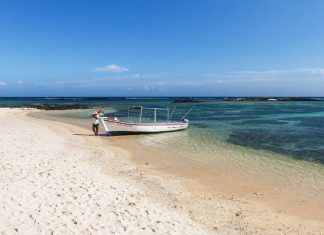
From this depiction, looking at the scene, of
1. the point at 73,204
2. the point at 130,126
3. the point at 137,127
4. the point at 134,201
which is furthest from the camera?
the point at 137,127

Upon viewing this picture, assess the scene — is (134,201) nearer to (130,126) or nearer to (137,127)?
(130,126)

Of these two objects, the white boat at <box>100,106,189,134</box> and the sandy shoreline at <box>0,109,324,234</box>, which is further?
the white boat at <box>100,106,189,134</box>

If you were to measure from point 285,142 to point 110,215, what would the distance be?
→ 17.0 m

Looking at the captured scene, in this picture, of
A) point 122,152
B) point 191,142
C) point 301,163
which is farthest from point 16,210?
point 191,142

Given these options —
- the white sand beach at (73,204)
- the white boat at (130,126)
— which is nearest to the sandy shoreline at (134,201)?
the white sand beach at (73,204)

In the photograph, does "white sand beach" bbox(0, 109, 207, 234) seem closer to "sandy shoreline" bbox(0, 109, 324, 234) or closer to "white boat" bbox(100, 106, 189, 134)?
"sandy shoreline" bbox(0, 109, 324, 234)

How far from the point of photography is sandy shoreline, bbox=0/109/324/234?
24.0 ft

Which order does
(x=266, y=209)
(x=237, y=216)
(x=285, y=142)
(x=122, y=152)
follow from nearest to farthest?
(x=237, y=216), (x=266, y=209), (x=122, y=152), (x=285, y=142)

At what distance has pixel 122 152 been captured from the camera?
18.0m

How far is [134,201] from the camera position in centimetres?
897

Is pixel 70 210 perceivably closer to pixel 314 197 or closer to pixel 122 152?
pixel 314 197

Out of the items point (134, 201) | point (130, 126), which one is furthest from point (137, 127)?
point (134, 201)

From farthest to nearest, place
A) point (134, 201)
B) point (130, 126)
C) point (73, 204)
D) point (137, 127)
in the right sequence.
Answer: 1. point (137, 127)
2. point (130, 126)
3. point (134, 201)
4. point (73, 204)

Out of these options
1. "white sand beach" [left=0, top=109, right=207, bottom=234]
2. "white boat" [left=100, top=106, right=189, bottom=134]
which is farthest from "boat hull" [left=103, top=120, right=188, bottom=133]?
"white sand beach" [left=0, top=109, right=207, bottom=234]
